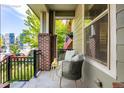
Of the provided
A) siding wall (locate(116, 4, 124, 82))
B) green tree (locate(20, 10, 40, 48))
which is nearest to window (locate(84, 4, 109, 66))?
siding wall (locate(116, 4, 124, 82))

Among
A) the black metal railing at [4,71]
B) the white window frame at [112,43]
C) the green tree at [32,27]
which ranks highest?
the green tree at [32,27]

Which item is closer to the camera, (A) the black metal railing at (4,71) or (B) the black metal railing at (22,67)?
(A) the black metal railing at (4,71)

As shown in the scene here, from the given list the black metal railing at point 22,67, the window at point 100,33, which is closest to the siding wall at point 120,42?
the window at point 100,33

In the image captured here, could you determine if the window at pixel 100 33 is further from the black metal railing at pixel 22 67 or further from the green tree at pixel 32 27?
the green tree at pixel 32 27

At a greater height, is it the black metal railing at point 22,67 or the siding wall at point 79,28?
the siding wall at point 79,28

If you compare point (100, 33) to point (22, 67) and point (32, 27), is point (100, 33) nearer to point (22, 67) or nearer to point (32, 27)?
point (22, 67)

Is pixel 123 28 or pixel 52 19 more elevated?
pixel 52 19

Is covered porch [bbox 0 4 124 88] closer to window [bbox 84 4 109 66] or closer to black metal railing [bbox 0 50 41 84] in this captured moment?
window [bbox 84 4 109 66]

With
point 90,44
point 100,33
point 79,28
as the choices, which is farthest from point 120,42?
point 79,28

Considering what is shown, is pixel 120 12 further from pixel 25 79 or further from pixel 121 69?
pixel 25 79

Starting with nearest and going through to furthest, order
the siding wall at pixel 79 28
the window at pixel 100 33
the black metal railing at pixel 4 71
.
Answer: the window at pixel 100 33 → the black metal railing at pixel 4 71 → the siding wall at pixel 79 28

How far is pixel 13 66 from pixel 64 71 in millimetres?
2304

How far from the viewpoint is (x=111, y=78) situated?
7.70ft
